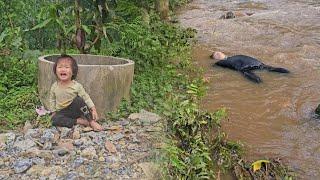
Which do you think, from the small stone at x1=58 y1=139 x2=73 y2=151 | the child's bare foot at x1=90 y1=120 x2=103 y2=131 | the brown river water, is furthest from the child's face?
the brown river water

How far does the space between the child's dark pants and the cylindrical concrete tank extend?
7.0 inches

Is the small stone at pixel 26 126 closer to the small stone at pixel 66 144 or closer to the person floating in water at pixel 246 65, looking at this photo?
the small stone at pixel 66 144

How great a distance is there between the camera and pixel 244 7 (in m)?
12.9

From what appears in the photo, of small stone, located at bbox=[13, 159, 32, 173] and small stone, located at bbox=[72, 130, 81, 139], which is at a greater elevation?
small stone, located at bbox=[72, 130, 81, 139]

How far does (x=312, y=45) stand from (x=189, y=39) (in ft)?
7.03

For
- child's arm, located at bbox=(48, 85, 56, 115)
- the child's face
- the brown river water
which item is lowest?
the brown river water

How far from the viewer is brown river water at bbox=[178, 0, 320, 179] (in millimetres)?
4797

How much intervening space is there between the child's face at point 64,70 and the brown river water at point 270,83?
1721 mm

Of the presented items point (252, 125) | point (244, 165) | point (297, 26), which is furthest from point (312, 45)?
point (244, 165)

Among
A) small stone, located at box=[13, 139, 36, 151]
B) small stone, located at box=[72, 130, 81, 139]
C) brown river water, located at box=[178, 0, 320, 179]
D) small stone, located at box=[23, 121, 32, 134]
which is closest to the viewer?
small stone, located at box=[13, 139, 36, 151]

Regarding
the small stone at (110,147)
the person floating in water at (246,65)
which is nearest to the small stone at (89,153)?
the small stone at (110,147)

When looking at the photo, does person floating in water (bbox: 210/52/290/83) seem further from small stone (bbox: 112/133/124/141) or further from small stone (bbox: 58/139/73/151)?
small stone (bbox: 58/139/73/151)

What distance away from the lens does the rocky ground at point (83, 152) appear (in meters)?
3.46

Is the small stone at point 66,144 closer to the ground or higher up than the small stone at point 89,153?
higher up
